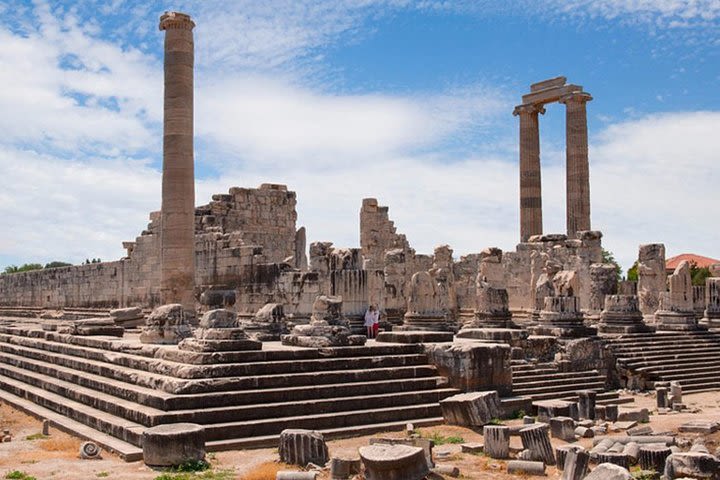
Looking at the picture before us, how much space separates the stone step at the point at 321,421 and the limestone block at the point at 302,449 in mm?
1253

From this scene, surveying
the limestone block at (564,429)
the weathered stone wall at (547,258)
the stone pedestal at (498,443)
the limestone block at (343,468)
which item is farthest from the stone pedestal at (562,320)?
the limestone block at (343,468)

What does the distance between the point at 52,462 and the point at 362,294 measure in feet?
27.8

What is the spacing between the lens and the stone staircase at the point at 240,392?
32.7 ft

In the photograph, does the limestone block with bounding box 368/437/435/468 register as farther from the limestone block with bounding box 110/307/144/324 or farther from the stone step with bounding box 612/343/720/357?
the limestone block with bounding box 110/307/144/324

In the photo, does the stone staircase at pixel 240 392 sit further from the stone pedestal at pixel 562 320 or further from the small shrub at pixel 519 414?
the stone pedestal at pixel 562 320

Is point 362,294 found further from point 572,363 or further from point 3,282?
point 3,282

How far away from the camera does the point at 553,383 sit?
15.3 m

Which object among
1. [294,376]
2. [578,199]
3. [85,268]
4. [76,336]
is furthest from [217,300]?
[578,199]

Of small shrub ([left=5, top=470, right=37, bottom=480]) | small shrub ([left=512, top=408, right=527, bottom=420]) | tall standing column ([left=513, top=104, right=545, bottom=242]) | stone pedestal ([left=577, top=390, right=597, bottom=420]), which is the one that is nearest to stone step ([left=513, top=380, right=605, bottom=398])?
small shrub ([left=512, top=408, right=527, bottom=420])

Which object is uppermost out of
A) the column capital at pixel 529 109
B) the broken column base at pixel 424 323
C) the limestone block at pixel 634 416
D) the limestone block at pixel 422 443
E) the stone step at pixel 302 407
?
the column capital at pixel 529 109

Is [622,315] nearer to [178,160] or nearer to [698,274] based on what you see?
[178,160]

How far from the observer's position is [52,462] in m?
8.83

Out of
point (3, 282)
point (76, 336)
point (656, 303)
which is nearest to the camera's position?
point (76, 336)

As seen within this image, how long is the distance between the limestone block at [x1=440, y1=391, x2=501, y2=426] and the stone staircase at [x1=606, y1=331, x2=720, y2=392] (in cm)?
781
